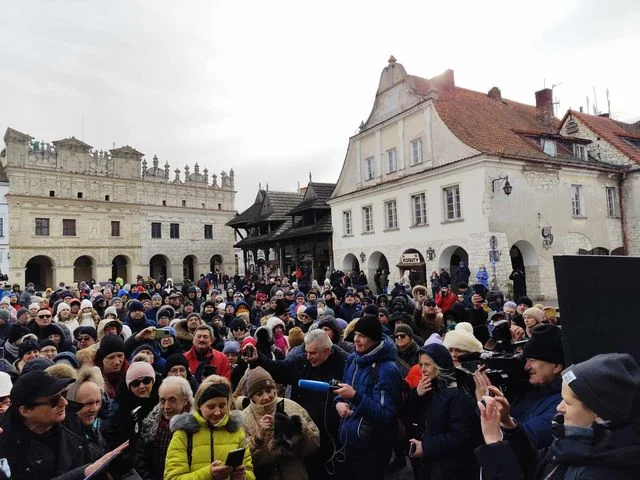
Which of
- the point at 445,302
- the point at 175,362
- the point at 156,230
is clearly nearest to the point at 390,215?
the point at 445,302

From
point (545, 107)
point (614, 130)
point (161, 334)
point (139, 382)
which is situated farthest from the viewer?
point (545, 107)

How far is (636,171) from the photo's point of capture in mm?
20906

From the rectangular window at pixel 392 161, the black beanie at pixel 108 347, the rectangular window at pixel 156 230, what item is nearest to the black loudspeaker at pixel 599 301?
the black beanie at pixel 108 347

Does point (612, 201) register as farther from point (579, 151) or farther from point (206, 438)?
point (206, 438)

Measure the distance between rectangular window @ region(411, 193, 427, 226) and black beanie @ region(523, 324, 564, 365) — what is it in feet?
59.1

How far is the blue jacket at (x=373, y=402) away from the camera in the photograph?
3178mm

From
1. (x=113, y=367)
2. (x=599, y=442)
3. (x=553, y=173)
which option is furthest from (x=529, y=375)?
(x=553, y=173)

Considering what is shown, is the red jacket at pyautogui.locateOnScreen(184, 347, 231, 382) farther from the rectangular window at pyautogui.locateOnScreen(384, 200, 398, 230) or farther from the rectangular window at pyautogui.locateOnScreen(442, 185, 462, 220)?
the rectangular window at pyautogui.locateOnScreen(384, 200, 398, 230)

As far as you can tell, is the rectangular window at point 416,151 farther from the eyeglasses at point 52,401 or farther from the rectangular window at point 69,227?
the rectangular window at point 69,227

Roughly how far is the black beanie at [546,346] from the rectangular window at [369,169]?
2134cm

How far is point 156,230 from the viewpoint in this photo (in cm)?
4300

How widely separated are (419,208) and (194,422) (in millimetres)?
18989

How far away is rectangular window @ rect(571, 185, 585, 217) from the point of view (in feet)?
65.9

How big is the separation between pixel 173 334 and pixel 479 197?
1485 centimetres
